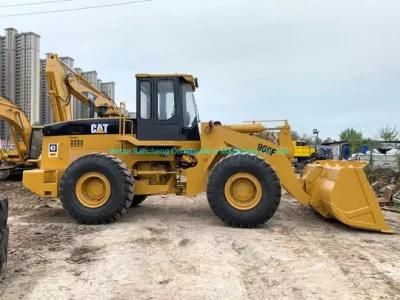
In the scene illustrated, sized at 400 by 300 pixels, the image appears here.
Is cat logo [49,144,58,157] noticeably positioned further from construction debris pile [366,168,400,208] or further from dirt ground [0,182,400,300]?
construction debris pile [366,168,400,208]

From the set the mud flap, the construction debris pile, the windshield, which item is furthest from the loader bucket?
the mud flap

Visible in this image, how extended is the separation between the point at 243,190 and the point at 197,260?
261 cm

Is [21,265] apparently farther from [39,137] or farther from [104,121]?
[39,137]

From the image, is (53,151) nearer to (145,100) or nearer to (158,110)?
(145,100)

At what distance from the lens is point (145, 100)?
352 inches

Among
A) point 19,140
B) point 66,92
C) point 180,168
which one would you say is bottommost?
A: point 180,168

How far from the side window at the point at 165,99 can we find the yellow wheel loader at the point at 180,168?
2 cm

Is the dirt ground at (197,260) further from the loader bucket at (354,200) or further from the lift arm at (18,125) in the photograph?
the lift arm at (18,125)

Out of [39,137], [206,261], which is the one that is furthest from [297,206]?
[39,137]

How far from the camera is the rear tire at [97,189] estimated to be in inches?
328

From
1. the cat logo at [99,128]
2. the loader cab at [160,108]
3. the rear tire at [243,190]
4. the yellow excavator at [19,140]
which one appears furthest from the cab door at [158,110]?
the yellow excavator at [19,140]

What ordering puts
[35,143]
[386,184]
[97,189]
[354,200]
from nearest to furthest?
[354,200] < [97,189] < [386,184] < [35,143]

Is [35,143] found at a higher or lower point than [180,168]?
higher

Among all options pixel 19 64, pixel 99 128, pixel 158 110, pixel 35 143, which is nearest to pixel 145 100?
pixel 158 110
